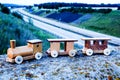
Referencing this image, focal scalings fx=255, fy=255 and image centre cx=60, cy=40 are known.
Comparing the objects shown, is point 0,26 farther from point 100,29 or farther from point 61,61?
point 100,29

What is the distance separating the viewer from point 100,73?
12.6 meters

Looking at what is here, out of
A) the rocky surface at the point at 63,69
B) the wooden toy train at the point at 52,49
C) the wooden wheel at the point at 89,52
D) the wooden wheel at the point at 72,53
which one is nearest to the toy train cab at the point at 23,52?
the wooden toy train at the point at 52,49

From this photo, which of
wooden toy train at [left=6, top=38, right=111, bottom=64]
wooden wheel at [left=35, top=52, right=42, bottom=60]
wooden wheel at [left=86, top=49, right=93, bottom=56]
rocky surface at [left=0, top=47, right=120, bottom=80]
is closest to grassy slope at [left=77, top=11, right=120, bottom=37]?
wooden toy train at [left=6, top=38, right=111, bottom=64]

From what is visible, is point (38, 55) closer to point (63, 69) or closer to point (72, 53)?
point (72, 53)

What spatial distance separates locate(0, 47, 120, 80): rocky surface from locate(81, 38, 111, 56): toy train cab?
2.77 feet

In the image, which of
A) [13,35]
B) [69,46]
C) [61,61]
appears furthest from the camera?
[13,35]

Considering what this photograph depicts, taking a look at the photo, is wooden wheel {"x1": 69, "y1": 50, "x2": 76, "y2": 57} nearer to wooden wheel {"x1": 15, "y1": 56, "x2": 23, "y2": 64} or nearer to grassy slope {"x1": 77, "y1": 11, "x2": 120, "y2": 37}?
wooden wheel {"x1": 15, "y1": 56, "x2": 23, "y2": 64}

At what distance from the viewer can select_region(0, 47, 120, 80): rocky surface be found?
39.5ft

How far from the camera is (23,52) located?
45.5 ft

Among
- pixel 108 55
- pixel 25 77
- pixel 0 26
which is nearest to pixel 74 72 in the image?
pixel 25 77

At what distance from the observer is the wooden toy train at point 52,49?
13.7 metres

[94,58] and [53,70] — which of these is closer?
[53,70]

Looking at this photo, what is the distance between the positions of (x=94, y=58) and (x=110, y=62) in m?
1.07

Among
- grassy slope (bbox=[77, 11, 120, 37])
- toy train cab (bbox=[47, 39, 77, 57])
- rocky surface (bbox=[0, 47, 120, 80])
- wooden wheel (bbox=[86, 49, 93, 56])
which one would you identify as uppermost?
toy train cab (bbox=[47, 39, 77, 57])
